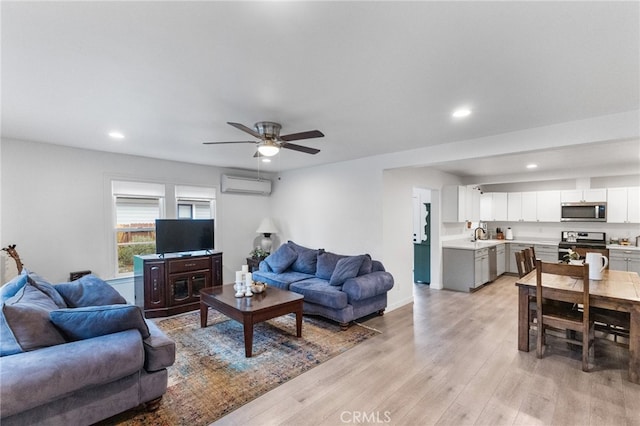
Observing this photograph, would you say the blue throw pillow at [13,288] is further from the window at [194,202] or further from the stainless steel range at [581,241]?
the stainless steel range at [581,241]

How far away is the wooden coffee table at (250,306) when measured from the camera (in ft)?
10.4

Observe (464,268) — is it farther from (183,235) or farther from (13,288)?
(13,288)

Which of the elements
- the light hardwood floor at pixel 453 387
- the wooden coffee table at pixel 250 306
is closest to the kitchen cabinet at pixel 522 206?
the light hardwood floor at pixel 453 387

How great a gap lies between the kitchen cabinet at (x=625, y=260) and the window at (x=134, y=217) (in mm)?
8419

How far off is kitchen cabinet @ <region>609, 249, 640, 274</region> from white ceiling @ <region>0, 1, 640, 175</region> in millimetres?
4334

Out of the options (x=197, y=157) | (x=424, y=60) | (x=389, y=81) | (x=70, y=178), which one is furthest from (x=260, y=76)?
(x=70, y=178)

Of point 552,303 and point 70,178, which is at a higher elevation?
point 70,178

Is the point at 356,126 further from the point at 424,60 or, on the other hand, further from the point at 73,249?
the point at 73,249

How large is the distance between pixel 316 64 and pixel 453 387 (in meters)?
2.84

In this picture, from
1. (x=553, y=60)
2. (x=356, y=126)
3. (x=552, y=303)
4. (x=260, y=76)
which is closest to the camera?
(x=553, y=60)

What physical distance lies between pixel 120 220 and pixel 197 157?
63.3 inches

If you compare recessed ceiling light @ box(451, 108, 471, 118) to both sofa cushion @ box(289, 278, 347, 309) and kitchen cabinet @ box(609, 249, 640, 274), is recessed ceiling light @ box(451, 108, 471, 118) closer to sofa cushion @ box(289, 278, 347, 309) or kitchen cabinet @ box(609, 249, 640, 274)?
sofa cushion @ box(289, 278, 347, 309)

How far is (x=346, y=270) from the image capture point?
13.7 ft

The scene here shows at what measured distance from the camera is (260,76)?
210cm
